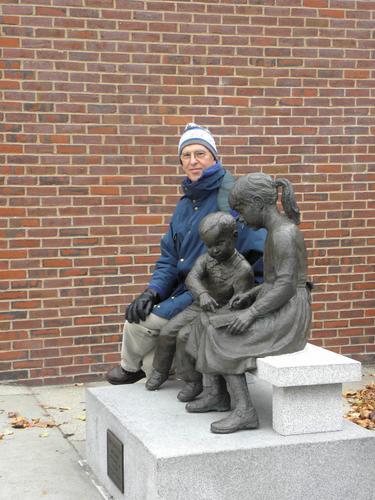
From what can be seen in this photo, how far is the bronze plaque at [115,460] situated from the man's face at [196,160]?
4.56 ft

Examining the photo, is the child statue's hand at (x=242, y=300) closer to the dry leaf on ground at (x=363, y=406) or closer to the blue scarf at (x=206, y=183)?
the blue scarf at (x=206, y=183)

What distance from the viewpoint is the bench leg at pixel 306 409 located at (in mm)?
3766

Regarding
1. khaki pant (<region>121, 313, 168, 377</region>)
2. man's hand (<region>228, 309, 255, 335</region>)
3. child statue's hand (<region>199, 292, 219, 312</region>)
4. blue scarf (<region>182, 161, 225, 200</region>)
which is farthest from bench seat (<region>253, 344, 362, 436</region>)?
blue scarf (<region>182, 161, 225, 200</region>)

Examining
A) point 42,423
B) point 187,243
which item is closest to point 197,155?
point 187,243

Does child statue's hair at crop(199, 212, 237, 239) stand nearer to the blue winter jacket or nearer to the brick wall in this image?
the blue winter jacket

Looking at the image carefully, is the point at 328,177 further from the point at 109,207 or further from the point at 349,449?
the point at 349,449

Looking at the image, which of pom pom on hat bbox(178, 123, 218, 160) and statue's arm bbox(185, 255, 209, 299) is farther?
pom pom on hat bbox(178, 123, 218, 160)

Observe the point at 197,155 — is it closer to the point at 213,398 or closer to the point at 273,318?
the point at 273,318

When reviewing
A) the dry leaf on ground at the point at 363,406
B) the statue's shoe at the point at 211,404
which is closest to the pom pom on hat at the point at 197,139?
the statue's shoe at the point at 211,404

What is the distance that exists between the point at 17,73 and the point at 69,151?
2.16 feet

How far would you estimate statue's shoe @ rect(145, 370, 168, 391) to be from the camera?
14.9 feet

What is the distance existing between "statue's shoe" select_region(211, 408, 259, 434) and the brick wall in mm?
2774

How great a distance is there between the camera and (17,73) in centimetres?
614

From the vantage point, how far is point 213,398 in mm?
4070
